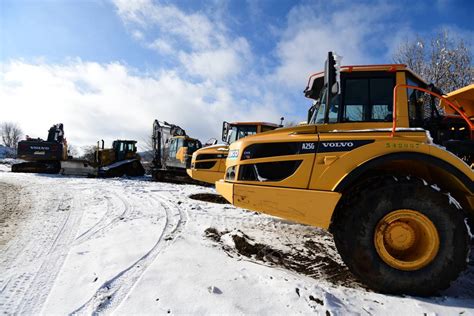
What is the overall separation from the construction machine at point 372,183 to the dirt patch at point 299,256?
0.42m

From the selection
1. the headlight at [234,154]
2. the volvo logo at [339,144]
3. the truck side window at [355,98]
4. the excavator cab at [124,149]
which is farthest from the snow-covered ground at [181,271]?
the excavator cab at [124,149]

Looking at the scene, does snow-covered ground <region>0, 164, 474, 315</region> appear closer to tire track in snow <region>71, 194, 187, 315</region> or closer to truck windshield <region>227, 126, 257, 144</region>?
tire track in snow <region>71, 194, 187, 315</region>

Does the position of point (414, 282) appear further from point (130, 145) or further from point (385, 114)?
point (130, 145)

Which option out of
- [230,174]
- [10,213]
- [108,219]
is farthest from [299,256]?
[10,213]

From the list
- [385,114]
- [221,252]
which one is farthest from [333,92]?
[221,252]

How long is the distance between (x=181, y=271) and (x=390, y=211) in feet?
7.29

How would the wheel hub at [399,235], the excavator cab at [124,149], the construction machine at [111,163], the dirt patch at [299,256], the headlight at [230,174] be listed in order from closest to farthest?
the wheel hub at [399,235], the dirt patch at [299,256], the headlight at [230,174], the construction machine at [111,163], the excavator cab at [124,149]

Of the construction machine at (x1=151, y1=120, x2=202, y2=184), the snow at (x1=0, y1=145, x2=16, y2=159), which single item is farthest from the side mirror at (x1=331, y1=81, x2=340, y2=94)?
the snow at (x1=0, y1=145, x2=16, y2=159)

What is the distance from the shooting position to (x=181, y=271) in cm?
288

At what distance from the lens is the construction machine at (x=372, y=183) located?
2682mm

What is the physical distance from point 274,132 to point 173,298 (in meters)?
2.19

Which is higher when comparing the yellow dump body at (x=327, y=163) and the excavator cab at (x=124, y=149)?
the excavator cab at (x=124, y=149)

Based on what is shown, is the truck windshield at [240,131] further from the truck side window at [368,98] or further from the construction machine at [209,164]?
the truck side window at [368,98]

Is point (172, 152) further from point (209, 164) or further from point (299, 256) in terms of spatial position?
point (299, 256)
